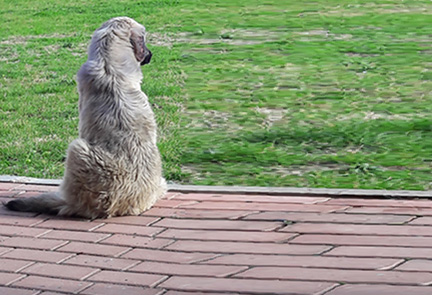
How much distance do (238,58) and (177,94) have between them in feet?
6.32

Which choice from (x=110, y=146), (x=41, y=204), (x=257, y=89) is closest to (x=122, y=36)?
(x=110, y=146)

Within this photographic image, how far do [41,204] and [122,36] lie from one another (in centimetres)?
147

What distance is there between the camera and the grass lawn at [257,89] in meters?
7.02

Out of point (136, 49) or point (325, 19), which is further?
point (325, 19)

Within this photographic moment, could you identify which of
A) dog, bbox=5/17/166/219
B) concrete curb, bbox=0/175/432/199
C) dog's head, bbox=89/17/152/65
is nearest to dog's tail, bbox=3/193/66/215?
dog, bbox=5/17/166/219

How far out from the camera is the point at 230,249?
499cm

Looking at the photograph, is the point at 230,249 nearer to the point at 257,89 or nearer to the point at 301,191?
the point at 301,191

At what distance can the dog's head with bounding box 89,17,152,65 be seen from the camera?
573 centimetres

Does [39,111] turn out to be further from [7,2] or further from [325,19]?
[7,2]

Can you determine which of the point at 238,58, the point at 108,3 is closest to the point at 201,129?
the point at 238,58

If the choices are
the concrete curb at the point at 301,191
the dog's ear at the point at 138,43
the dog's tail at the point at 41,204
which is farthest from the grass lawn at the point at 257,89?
the dog's ear at the point at 138,43

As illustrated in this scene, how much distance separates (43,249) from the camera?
16.9 feet

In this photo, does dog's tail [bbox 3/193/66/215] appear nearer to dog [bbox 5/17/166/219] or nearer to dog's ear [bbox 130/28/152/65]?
dog [bbox 5/17/166/219]

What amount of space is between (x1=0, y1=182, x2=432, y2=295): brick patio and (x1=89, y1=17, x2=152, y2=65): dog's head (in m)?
1.24
